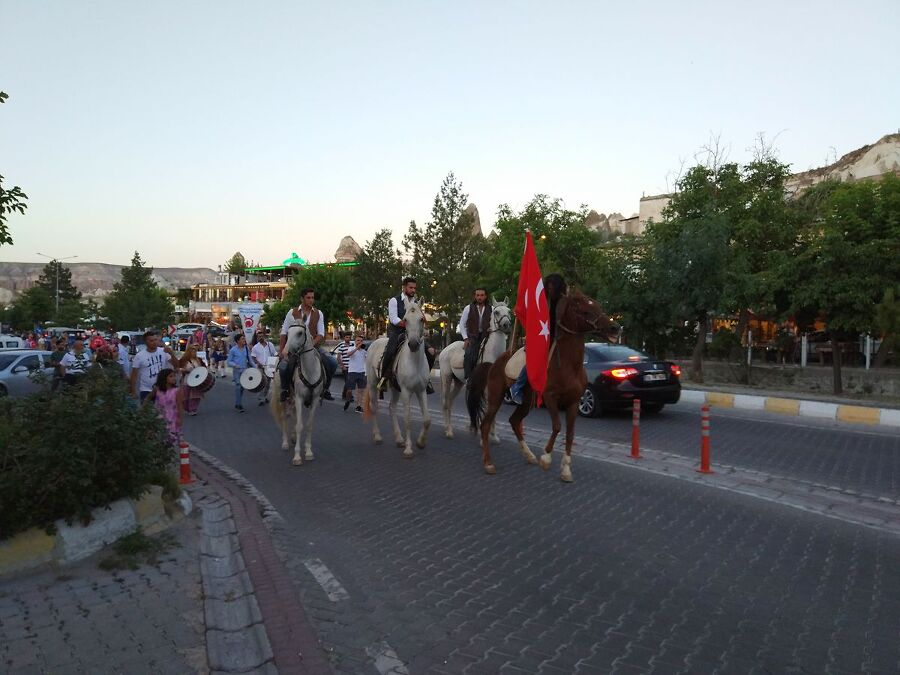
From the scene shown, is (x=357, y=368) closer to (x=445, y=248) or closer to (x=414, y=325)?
(x=414, y=325)

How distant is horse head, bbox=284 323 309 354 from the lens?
988 cm

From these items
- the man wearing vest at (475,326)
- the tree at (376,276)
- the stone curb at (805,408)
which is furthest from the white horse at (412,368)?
the tree at (376,276)

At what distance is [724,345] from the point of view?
101ft

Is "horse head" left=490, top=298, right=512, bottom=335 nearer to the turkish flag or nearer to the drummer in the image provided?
the turkish flag

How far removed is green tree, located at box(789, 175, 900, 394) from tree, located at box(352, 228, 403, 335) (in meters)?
32.3

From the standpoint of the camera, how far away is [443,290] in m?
36.2

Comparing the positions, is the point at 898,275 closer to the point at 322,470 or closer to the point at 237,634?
the point at 322,470

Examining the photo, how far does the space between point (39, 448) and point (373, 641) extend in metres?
3.32

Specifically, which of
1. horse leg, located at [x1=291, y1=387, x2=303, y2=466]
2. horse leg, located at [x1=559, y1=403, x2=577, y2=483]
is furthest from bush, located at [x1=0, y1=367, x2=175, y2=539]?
horse leg, located at [x1=559, y1=403, x2=577, y2=483]

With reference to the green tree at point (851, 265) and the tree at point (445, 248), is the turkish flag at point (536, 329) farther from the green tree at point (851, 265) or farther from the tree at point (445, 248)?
the tree at point (445, 248)

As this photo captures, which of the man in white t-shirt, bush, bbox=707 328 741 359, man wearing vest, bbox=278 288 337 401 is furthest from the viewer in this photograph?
bush, bbox=707 328 741 359

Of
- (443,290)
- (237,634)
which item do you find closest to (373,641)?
(237,634)

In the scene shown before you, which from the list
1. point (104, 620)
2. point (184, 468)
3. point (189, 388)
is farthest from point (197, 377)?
point (104, 620)

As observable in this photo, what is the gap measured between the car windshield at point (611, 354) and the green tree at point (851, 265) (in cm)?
804
